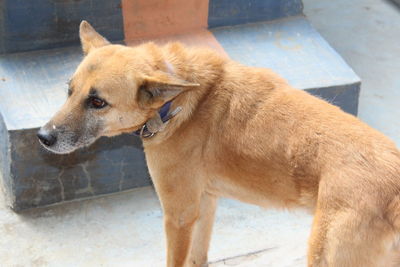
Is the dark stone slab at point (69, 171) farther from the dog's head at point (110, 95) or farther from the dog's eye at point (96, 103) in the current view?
the dog's eye at point (96, 103)

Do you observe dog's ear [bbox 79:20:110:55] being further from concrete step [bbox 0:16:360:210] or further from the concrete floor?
the concrete floor

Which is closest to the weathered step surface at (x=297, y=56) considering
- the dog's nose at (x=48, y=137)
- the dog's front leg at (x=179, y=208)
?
the dog's front leg at (x=179, y=208)

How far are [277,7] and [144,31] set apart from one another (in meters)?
1.41

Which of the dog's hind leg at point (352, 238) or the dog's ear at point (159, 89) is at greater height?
the dog's ear at point (159, 89)

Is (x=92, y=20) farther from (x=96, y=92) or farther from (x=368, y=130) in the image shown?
(x=368, y=130)

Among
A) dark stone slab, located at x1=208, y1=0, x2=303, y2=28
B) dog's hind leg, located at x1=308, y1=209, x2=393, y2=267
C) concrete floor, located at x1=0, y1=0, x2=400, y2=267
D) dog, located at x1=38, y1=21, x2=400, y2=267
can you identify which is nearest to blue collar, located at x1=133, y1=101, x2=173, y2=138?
dog, located at x1=38, y1=21, x2=400, y2=267

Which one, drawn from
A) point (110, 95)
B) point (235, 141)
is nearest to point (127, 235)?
point (235, 141)

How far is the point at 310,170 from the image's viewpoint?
14.3ft

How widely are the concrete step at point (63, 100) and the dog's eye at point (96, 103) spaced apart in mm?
1502

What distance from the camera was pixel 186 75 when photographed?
4723 millimetres

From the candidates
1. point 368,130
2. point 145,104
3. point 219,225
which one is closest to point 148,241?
point 219,225

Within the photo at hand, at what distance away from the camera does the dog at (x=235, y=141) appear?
4.15 meters

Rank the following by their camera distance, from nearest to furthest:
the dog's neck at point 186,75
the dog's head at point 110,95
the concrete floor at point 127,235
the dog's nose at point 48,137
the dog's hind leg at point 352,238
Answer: the dog's hind leg at point 352,238
the dog's head at point 110,95
the dog's nose at point 48,137
the dog's neck at point 186,75
the concrete floor at point 127,235

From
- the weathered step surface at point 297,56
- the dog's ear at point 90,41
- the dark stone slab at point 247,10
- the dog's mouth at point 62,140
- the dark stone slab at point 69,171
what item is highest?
the dog's ear at point 90,41
